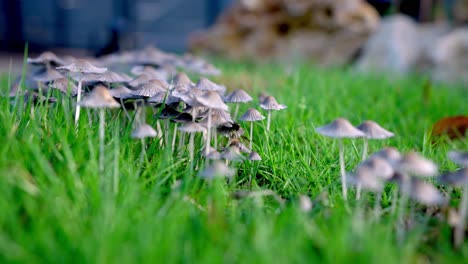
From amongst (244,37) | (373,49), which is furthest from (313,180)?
(244,37)

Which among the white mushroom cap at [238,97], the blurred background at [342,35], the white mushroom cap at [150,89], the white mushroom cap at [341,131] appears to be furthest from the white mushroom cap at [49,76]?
the blurred background at [342,35]

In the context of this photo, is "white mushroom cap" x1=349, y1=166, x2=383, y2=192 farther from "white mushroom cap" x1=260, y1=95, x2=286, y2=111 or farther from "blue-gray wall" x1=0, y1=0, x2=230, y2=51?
"blue-gray wall" x1=0, y1=0, x2=230, y2=51

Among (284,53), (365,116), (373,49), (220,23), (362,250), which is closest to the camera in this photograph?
(362,250)

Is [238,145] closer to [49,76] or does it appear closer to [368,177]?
[368,177]

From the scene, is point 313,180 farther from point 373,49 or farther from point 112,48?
point 373,49

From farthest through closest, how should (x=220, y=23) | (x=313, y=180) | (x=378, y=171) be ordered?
1. (x=220, y=23)
2. (x=313, y=180)
3. (x=378, y=171)
